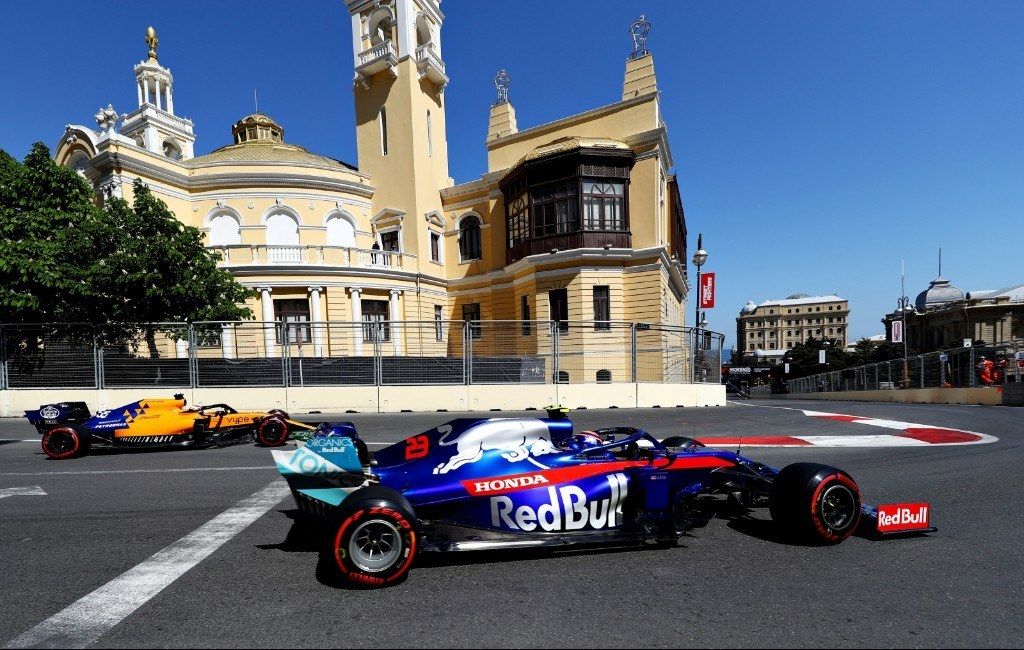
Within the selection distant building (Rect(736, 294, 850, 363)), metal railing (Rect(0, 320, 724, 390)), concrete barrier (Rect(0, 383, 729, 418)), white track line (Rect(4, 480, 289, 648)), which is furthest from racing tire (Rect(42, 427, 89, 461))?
distant building (Rect(736, 294, 850, 363))

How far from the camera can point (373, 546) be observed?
3.27 m

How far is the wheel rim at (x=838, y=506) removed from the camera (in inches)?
147

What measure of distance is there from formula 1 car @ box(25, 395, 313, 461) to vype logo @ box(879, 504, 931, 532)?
784cm

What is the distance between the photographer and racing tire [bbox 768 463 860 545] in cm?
367

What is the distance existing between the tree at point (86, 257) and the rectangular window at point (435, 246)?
45.5ft

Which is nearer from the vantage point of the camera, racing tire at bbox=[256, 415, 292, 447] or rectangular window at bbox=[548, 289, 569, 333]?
racing tire at bbox=[256, 415, 292, 447]

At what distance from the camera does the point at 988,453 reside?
6.84 metres

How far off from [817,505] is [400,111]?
29426mm

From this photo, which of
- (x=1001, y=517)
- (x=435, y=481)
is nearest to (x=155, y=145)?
(x=435, y=481)

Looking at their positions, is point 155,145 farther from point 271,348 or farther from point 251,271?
point 271,348

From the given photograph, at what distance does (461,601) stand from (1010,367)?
789 inches

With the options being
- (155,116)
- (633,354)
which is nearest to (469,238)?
(633,354)

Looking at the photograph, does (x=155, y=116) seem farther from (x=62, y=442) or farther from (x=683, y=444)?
(x=683, y=444)

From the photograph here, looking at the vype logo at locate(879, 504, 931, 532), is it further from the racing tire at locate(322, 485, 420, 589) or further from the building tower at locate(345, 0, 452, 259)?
the building tower at locate(345, 0, 452, 259)
